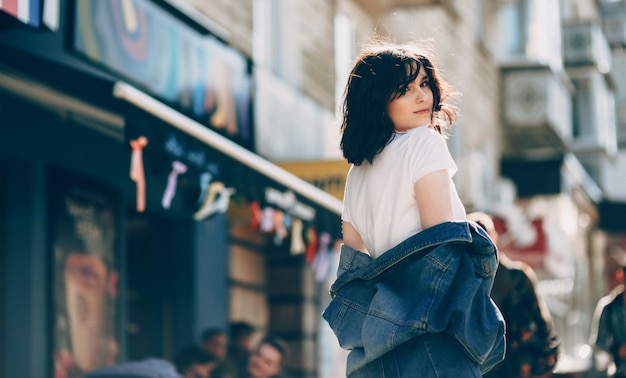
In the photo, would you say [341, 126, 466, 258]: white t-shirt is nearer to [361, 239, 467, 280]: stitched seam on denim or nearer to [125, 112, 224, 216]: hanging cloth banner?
[361, 239, 467, 280]: stitched seam on denim

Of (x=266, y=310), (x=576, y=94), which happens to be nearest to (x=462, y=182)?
(x=266, y=310)

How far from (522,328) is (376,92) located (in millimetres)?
2561

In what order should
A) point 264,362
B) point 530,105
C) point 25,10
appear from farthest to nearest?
point 530,105 < point 264,362 < point 25,10

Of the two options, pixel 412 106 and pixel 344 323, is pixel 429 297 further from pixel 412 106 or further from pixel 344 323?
pixel 412 106

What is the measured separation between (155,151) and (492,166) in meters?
17.7

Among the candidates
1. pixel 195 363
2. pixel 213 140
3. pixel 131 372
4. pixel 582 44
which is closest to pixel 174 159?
pixel 213 140

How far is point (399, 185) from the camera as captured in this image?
370 cm

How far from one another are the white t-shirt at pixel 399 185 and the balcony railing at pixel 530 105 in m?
21.5

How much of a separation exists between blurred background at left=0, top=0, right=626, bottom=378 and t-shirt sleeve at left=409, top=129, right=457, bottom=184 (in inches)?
23.2

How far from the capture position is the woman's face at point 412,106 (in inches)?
150

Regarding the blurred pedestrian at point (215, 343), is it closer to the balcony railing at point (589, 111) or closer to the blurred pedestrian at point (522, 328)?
the blurred pedestrian at point (522, 328)

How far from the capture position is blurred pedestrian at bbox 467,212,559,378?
602 cm

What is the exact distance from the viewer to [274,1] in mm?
13914

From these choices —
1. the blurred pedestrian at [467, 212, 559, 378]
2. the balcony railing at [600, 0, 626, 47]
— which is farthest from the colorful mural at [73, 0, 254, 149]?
the balcony railing at [600, 0, 626, 47]
